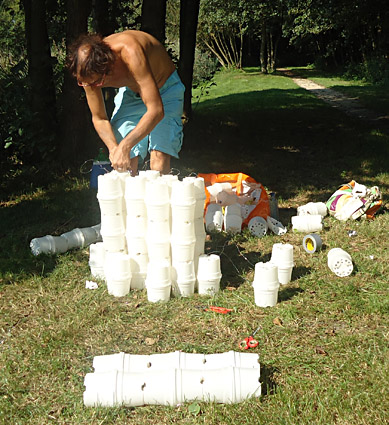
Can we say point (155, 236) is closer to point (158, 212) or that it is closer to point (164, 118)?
point (158, 212)

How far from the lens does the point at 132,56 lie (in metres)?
3.67

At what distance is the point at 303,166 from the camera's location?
301 inches

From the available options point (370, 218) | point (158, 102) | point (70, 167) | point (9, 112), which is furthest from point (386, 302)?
point (9, 112)

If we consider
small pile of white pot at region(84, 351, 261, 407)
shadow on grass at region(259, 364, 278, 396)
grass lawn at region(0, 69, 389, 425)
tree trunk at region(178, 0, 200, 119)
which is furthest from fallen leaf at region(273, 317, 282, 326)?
tree trunk at region(178, 0, 200, 119)

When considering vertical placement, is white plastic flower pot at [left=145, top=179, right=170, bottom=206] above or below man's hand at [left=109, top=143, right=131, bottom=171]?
below

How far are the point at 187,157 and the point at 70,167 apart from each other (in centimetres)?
192

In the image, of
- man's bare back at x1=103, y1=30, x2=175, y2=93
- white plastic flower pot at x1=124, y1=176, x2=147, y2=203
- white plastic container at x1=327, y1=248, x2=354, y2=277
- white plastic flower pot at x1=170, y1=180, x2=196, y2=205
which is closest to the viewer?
white plastic flower pot at x1=170, y1=180, x2=196, y2=205

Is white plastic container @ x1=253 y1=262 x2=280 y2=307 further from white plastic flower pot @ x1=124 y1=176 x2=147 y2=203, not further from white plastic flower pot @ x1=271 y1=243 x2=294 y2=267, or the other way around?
white plastic flower pot @ x1=124 y1=176 x2=147 y2=203

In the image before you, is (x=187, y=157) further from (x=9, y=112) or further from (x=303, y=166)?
(x=9, y=112)

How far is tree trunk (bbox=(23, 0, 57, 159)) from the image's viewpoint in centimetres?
744

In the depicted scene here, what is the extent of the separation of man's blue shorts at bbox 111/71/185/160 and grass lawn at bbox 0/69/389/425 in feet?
3.39

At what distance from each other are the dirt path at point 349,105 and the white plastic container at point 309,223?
6227mm

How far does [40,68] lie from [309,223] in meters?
4.89

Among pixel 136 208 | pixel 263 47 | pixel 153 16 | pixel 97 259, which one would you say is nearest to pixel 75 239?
pixel 97 259
